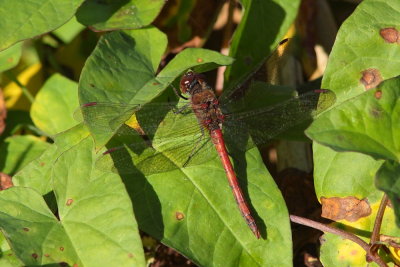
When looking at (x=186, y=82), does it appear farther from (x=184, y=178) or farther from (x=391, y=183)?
(x=391, y=183)

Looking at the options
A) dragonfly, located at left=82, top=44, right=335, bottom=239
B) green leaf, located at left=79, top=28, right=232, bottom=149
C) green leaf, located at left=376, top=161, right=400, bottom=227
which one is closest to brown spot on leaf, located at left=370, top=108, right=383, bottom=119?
green leaf, located at left=376, top=161, right=400, bottom=227

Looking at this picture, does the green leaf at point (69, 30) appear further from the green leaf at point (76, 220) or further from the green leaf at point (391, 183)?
the green leaf at point (391, 183)

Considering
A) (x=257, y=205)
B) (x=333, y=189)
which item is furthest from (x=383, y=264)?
(x=257, y=205)

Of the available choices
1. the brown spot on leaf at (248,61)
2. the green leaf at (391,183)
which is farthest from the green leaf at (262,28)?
the green leaf at (391,183)

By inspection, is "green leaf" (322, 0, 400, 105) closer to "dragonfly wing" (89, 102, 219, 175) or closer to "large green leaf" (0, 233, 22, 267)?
"dragonfly wing" (89, 102, 219, 175)

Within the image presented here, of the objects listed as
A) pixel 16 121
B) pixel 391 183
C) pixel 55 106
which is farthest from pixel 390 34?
pixel 16 121

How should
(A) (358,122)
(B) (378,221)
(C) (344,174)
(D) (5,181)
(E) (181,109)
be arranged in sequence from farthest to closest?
1. (D) (5,181)
2. (E) (181,109)
3. (C) (344,174)
4. (B) (378,221)
5. (A) (358,122)
